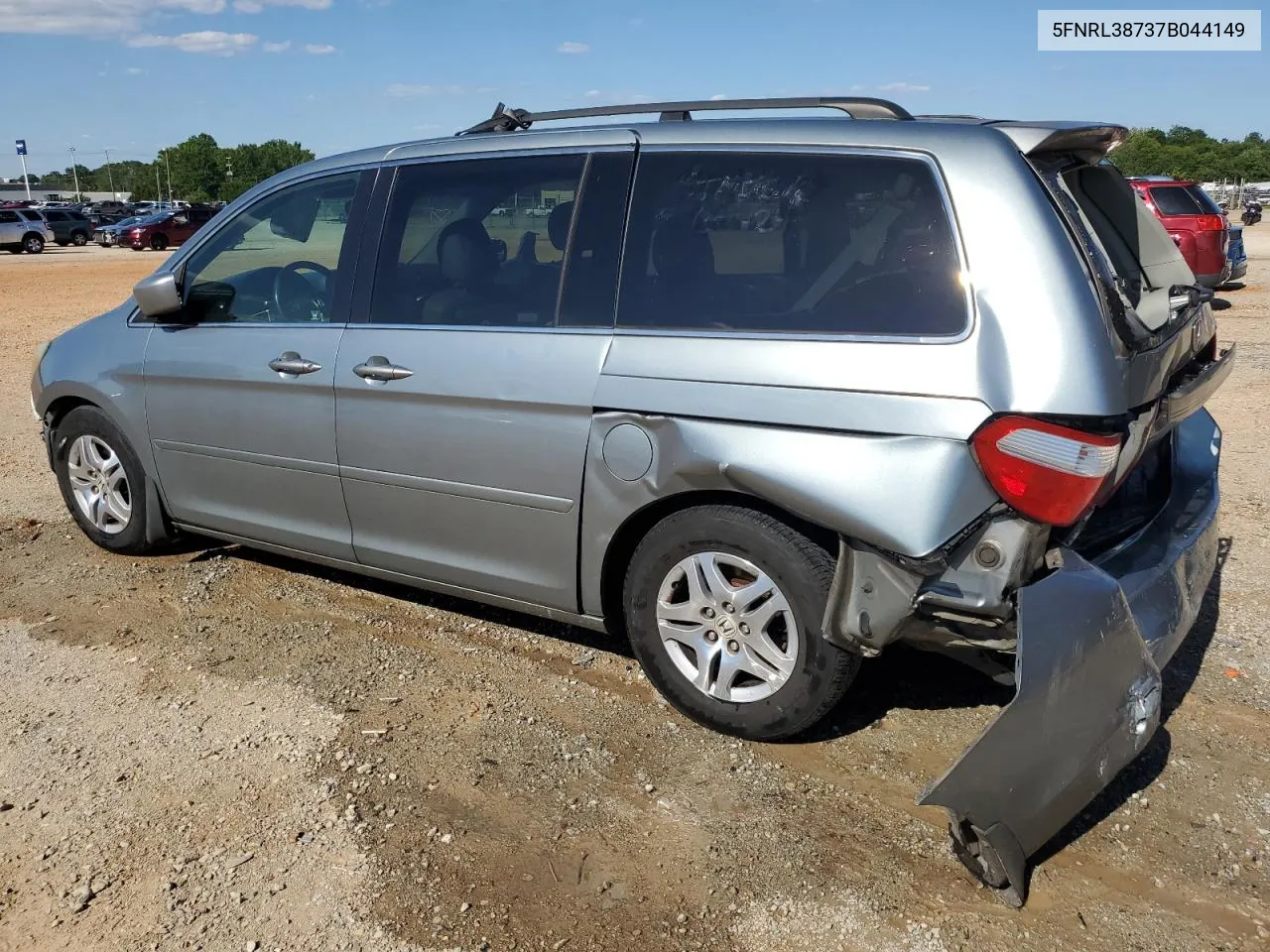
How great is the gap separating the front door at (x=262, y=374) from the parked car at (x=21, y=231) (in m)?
39.0

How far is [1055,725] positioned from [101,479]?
14.9ft

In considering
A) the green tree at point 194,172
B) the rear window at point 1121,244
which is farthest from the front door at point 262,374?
the green tree at point 194,172

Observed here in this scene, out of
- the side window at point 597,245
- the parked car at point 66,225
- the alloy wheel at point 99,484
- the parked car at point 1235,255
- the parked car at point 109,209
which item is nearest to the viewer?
the side window at point 597,245

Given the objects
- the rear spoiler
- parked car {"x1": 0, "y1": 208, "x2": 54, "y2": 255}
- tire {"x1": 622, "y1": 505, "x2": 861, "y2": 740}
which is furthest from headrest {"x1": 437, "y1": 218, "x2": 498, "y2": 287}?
parked car {"x1": 0, "y1": 208, "x2": 54, "y2": 255}

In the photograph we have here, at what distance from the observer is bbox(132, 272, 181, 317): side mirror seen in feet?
15.3

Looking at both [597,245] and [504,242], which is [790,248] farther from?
[504,242]

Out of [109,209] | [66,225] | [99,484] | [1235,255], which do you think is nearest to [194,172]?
[109,209]

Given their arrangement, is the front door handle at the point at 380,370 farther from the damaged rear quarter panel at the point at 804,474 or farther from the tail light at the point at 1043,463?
the tail light at the point at 1043,463

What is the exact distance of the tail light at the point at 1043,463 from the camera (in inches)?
111

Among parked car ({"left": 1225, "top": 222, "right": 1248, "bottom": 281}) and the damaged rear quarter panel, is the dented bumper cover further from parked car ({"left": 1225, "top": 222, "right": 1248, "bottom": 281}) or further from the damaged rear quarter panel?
parked car ({"left": 1225, "top": 222, "right": 1248, "bottom": 281})

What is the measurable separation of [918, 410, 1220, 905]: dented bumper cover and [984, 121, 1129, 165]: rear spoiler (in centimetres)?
117

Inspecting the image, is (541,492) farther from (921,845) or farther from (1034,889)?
(1034,889)

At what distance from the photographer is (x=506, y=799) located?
3.29 metres

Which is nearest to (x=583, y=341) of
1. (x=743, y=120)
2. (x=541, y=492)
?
(x=541, y=492)
